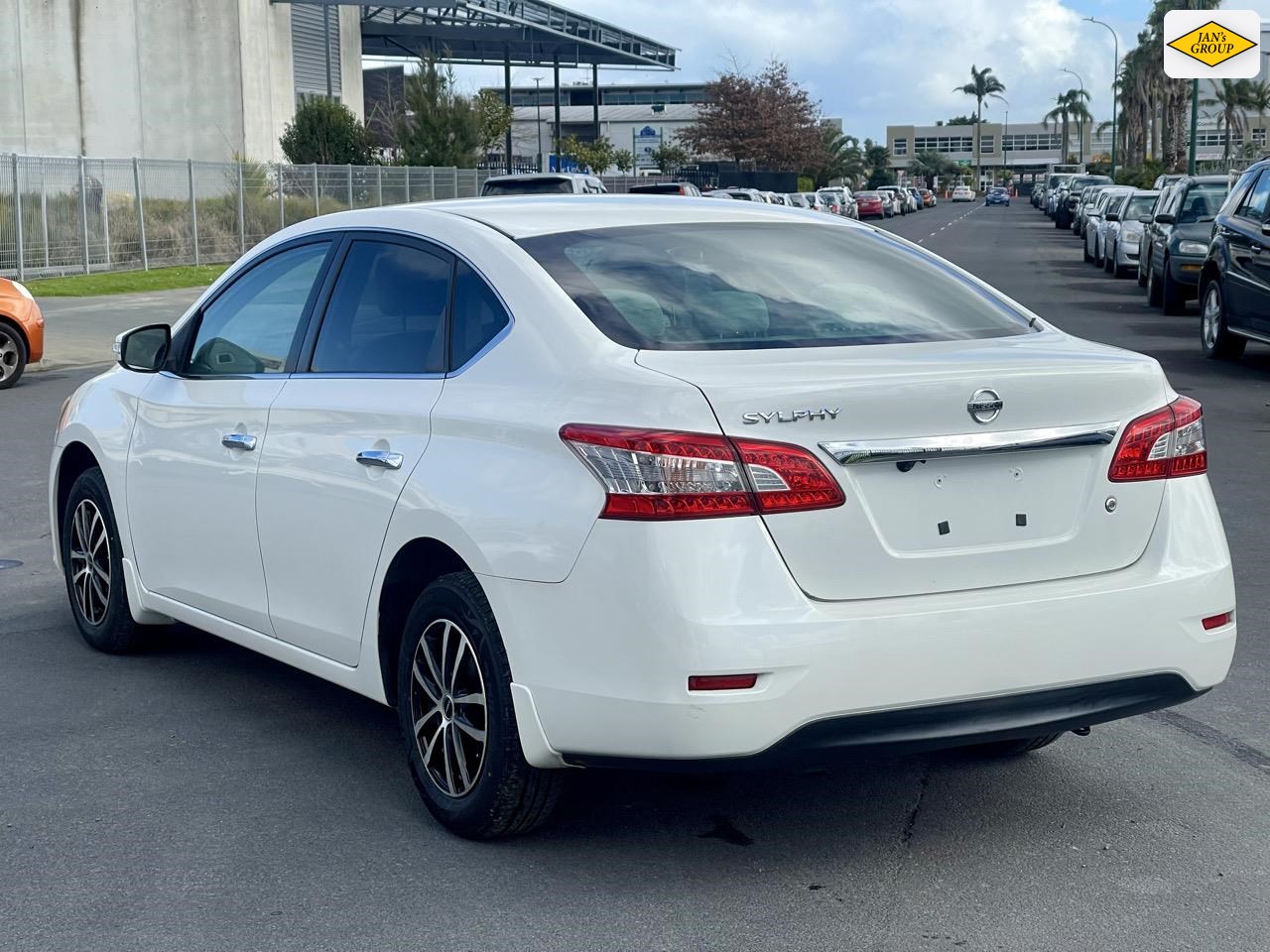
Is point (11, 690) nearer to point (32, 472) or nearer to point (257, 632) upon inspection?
point (257, 632)

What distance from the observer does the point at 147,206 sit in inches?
1292

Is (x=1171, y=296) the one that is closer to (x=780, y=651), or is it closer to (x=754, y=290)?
(x=754, y=290)

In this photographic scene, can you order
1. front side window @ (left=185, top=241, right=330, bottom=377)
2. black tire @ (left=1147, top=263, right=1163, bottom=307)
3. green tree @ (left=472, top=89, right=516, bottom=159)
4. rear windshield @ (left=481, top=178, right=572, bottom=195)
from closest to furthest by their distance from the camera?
1. front side window @ (left=185, top=241, right=330, bottom=377)
2. black tire @ (left=1147, top=263, right=1163, bottom=307)
3. rear windshield @ (left=481, top=178, right=572, bottom=195)
4. green tree @ (left=472, top=89, right=516, bottom=159)

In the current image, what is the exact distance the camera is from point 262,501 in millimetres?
5184

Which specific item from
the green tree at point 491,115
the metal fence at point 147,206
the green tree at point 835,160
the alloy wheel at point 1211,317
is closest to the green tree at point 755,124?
the green tree at point 835,160

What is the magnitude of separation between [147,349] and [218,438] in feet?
2.54

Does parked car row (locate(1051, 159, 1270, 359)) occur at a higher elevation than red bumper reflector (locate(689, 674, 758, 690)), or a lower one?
higher

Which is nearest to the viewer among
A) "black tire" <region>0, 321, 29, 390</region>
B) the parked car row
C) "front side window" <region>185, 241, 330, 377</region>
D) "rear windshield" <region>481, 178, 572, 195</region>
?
"front side window" <region>185, 241, 330, 377</region>

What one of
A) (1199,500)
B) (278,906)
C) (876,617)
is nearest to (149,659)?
(278,906)

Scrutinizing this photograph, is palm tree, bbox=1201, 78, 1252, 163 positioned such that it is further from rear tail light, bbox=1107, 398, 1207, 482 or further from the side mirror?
rear tail light, bbox=1107, 398, 1207, 482

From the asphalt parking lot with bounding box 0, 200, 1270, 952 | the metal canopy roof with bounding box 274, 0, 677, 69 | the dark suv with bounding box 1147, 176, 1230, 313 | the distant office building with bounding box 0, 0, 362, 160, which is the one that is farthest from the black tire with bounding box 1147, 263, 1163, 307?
the metal canopy roof with bounding box 274, 0, 677, 69

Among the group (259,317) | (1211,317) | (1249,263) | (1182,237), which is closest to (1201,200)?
(1182,237)

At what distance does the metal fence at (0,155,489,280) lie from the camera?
28953 mm

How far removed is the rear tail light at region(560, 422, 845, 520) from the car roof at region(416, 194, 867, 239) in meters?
1.10
